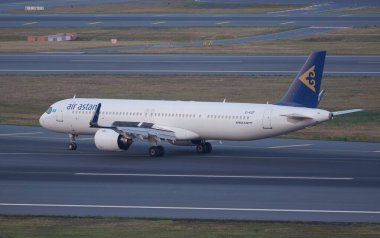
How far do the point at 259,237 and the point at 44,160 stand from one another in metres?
20.6

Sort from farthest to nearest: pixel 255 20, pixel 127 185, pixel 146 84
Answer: pixel 255 20, pixel 146 84, pixel 127 185

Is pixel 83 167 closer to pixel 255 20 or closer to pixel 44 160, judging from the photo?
pixel 44 160

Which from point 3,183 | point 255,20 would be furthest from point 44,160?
point 255,20

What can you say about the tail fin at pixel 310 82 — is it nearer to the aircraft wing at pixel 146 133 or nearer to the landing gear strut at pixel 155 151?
the aircraft wing at pixel 146 133

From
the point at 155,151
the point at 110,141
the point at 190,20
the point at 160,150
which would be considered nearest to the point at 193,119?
the point at 160,150

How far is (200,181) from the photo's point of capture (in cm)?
4256

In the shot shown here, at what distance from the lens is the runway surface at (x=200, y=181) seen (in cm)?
3609

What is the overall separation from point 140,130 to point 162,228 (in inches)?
718

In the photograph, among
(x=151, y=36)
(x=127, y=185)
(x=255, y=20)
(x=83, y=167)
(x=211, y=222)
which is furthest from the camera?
(x=255, y=20)

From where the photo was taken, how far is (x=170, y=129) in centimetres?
5169

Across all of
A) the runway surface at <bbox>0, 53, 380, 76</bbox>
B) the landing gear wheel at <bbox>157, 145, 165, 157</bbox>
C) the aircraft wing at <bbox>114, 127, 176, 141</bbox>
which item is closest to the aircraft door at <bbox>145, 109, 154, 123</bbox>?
the aircraft wing at <bbox>114, 127, 176, 141</bbox>

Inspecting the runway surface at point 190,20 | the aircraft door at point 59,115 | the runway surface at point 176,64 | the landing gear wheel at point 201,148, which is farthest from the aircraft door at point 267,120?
the runway surface at point 190,20

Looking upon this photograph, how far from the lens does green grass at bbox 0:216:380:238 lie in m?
31.4

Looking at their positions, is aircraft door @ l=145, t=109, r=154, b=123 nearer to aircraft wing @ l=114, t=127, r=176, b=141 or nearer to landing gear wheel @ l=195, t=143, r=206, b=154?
aircraft wing @ l=114, t=127, r=176, b=141
